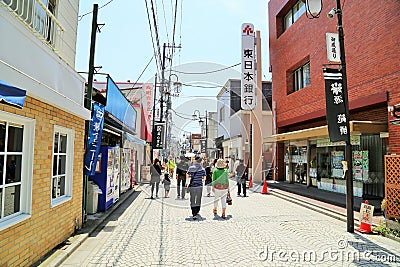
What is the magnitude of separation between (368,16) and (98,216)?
34.9 feet

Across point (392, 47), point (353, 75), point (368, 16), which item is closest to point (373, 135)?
point (353, 75)

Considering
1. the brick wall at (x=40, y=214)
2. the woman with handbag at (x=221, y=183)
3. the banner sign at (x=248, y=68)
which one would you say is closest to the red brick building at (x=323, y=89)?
the banner sign at (x=248, y=68)

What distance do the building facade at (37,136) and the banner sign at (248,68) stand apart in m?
11.9

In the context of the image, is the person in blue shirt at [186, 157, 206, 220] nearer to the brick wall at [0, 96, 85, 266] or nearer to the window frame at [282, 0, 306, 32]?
the brick wall at [0, 96, 85, 266]

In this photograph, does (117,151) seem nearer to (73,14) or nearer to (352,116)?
(73,14)

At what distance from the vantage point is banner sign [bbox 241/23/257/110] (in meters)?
17.3

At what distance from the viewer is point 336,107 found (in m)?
7.68

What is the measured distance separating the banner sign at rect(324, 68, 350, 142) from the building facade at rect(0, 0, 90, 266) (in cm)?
588

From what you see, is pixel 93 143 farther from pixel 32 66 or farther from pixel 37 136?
pixel 32 66

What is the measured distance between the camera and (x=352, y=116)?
11.8 m

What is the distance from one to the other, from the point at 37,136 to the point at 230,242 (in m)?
4.12

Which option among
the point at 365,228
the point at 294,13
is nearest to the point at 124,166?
the point at 365,228

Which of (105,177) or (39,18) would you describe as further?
(105,177)

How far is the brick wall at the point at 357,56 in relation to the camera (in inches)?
362
